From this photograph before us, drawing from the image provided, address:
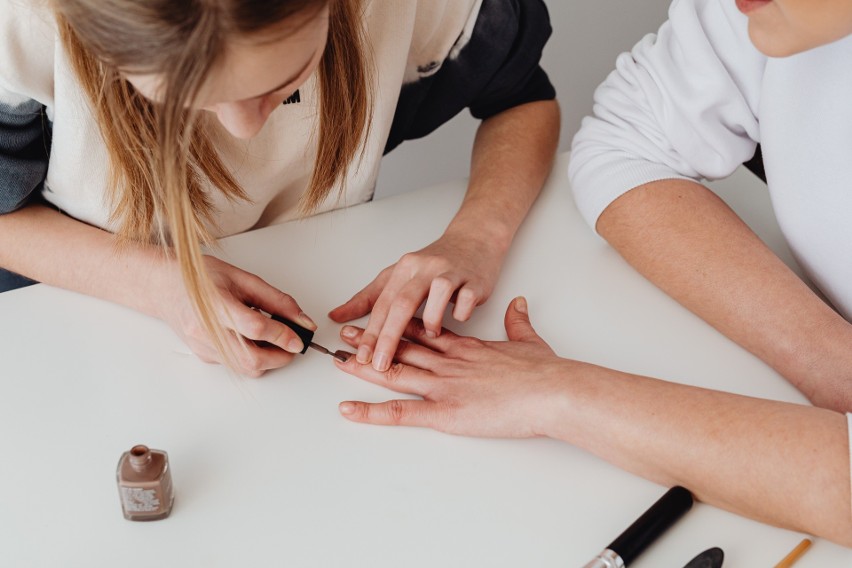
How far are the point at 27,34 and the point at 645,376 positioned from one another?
62cm

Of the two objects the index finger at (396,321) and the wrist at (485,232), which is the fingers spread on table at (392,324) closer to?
the index finger at (396,321)

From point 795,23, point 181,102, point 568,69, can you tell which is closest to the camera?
point 181,102

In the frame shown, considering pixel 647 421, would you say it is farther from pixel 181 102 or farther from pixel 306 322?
pixel 181 102

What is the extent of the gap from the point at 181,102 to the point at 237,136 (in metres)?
0.15

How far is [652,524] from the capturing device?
74 cm

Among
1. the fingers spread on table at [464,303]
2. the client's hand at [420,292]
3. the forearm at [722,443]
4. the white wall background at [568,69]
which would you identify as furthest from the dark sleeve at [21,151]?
the white wall background at [568,69]

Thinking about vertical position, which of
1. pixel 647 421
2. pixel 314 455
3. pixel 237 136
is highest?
pixel 237 136

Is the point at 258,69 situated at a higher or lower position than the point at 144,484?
higher

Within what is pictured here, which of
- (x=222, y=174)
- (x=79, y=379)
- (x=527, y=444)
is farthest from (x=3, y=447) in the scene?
(x=527, y=444)

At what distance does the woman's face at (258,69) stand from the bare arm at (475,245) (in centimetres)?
26

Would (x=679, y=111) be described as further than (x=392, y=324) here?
Yes

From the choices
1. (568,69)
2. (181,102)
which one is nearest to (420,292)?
(181,102)

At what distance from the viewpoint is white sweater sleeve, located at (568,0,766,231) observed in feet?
3.25

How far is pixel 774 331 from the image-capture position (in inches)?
35.2
